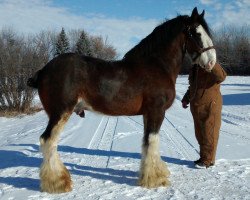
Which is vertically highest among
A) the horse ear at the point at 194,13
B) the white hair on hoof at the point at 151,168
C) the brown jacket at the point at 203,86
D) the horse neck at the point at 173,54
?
the horse ear at the point at 194,13

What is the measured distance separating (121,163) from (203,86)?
1.96 meters

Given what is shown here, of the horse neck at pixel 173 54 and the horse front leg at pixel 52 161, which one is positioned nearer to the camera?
the horse front leg at pixel 52 161

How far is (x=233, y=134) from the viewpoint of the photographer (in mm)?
8945

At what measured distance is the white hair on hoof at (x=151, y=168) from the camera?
16.4ft

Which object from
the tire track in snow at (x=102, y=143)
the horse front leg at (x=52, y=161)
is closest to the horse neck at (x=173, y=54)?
the horse front leg at (x=52, y=161)

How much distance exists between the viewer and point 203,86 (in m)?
6.02

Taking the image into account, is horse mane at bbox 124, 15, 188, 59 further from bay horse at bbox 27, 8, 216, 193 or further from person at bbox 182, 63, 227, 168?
person at bbox 182, 63, 227, 168

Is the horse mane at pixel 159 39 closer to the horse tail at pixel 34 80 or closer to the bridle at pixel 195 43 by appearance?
the bridle at pixel 195 43

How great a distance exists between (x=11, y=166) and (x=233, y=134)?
5.45 meters

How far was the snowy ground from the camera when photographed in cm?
482

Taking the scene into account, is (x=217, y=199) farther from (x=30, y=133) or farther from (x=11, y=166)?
(x=30, y=133)

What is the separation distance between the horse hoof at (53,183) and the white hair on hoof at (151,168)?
108 cm

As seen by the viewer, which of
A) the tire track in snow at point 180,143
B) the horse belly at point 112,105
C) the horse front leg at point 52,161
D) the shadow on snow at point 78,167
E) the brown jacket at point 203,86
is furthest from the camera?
the tire track in snow at point 180,143

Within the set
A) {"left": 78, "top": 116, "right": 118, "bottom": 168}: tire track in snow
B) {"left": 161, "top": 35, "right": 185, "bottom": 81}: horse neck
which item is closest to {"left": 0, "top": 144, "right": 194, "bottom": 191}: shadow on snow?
{"left": 78, "top": 116, "right": 118, "bottom": 168}: tire track in snow
